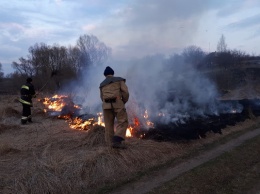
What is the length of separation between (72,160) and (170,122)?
5.23 meters

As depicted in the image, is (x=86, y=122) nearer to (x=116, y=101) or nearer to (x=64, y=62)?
(x=116, y=101)

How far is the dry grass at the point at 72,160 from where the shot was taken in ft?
17.8

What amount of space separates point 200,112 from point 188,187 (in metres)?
7.93

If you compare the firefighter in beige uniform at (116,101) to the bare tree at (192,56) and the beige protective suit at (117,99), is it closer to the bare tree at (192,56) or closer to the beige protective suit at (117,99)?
the beige protective suit at (117,99)

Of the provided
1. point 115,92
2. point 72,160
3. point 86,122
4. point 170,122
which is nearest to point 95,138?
point 115,92

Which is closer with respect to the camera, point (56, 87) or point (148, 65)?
point (148, 65)

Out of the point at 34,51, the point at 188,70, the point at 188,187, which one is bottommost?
the point at 188,187

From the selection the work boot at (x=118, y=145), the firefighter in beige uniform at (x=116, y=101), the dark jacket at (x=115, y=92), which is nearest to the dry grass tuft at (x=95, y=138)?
the firefighter in beige uniform at (x=116, y=101)

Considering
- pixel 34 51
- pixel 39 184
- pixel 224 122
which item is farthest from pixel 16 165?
pixel 34 51

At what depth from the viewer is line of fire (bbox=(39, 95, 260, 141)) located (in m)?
8.89

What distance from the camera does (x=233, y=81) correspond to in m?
28.1

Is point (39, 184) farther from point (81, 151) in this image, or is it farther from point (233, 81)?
point (233, 81)

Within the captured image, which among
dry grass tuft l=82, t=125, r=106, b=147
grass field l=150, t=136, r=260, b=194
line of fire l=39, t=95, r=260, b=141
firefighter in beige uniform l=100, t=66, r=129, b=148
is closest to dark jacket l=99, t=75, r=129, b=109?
firefighter in beige uniform l=100, t=66, r=129, b=148

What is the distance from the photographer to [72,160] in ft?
20.8
